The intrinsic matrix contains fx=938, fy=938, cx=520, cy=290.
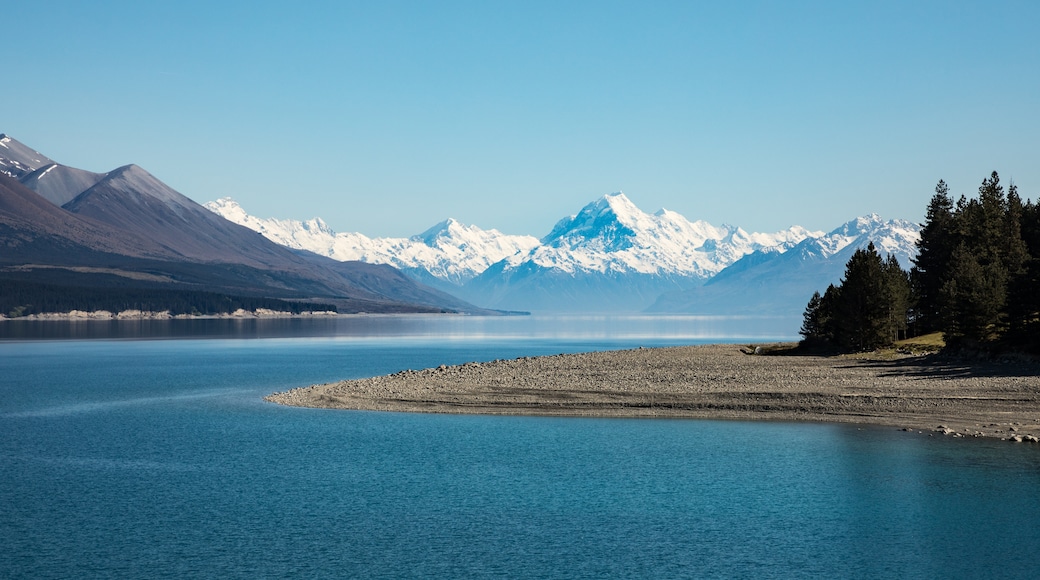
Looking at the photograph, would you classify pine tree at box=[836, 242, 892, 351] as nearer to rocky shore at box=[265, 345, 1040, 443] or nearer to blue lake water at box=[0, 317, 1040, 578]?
rocky shore at box=[265, 345, 1040, 443]

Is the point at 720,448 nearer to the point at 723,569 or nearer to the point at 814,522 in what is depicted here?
the point at 814,522

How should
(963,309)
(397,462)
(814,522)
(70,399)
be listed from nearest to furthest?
(814,522)
(397,462)
(70,399)
(963,309)

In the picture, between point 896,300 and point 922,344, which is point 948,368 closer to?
point 896,300

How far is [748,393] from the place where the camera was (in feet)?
240

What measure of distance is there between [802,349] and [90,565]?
108m

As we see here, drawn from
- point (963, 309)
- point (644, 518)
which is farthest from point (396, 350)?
point (644, 518)

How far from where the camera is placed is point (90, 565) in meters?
33.3

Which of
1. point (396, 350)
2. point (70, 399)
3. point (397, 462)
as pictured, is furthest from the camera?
point (396, 350)

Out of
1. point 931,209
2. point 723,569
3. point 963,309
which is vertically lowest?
point 723,569

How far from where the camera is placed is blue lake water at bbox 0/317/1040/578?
33.8 meters

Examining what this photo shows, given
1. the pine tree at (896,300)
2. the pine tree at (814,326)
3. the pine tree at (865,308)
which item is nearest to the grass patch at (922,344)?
the pine tree at (896,300)

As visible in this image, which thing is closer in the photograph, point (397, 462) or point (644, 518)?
point (644, 518)

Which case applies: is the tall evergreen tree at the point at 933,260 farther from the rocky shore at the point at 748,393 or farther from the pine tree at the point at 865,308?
the rocky shore at the point at 748,393

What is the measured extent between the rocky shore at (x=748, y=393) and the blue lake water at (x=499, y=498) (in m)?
3.54
